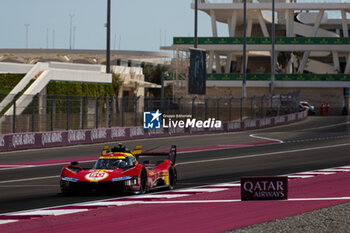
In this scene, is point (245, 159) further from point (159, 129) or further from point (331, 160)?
point (159, 129)

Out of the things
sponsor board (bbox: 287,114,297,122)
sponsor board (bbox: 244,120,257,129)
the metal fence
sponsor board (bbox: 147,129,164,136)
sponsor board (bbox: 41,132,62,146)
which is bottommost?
sponsor board (bbox: 287,114,297,122)

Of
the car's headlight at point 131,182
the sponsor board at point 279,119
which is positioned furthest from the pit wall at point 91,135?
the car's headlight at point 131,182

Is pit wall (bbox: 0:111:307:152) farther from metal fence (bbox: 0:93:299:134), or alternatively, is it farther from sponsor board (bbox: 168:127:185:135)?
metal fence (bbox: 0:93:299:134)

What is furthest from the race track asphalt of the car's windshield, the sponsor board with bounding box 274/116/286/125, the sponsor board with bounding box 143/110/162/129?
the sponsor board with bounding box 274/116/286/125

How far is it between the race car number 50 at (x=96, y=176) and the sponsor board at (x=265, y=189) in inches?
122

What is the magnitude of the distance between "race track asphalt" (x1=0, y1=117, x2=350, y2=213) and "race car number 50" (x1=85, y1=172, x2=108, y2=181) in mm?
426

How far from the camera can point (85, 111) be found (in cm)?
3791

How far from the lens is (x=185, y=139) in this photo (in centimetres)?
4328

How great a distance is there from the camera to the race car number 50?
16.2 meters

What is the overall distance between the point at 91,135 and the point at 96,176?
74.1ft

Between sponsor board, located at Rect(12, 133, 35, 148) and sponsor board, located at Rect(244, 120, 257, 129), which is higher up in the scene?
sponsor board, located at Rect(12, 133, 35, 148)

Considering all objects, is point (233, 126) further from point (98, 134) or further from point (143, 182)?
point (143, 182)

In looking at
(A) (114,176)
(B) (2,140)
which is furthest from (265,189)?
(B) (2,140)

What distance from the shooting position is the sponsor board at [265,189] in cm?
1473
